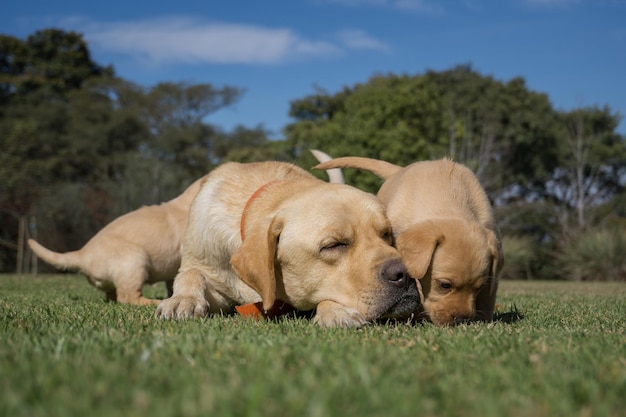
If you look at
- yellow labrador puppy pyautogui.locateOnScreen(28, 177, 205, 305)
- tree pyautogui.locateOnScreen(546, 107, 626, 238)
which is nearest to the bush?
yellow labrador puppy pyautogui.locateOnScreen(28, 177, 205, 305)

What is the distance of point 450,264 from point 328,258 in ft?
3.00

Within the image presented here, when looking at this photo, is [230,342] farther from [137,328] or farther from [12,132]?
[12,132]

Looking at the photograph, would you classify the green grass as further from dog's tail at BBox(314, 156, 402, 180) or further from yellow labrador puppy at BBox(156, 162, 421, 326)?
dog's tail at BBox(314, 156, 402, 180)

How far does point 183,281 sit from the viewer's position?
15.7 ft

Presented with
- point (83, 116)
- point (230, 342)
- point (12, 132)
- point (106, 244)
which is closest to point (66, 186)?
point (12, 132)

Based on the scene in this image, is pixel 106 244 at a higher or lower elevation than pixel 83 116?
lower

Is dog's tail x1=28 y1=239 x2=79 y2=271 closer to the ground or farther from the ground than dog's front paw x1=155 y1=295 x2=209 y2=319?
closer to the ground

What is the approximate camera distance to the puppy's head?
13.8 ft

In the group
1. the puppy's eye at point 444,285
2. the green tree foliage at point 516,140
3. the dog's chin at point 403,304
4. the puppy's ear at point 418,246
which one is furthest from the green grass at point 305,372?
the green tree foliage at point 516,140

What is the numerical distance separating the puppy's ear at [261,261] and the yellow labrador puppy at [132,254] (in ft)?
10.6

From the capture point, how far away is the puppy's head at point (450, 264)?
4211mm

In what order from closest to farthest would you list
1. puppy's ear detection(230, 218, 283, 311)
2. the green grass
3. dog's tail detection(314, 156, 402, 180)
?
the green grass → puppy's ear detection(230, 218, 283, 311) → dog's tail detection(314, 156, 402, 180)

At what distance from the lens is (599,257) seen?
18734 millimetres

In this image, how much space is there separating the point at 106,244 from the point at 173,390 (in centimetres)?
595
